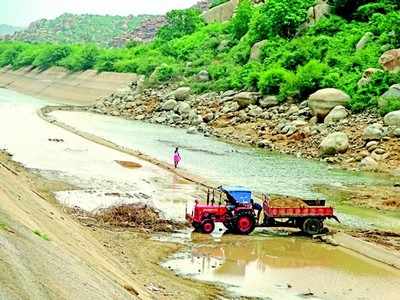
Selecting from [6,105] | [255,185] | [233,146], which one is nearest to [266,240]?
[255,185]

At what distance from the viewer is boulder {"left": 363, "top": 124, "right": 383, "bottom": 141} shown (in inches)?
1531

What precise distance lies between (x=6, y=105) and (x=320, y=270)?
214 ft

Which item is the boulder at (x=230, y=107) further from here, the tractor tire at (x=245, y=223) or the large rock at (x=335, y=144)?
the tractor tire at (x=245, y=223)

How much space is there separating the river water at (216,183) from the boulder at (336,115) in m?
5.60

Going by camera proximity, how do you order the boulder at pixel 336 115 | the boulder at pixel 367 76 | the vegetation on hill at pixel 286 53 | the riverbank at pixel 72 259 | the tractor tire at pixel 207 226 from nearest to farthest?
the riverbank at pixel 72 259, the tractor tire at pixel 207 226, the boulder at pixel 336 115, the boulder at pixel 367 76, the vegetation on hill at pixel 286 53

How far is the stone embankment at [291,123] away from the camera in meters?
38.2

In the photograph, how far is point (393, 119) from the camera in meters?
39.5

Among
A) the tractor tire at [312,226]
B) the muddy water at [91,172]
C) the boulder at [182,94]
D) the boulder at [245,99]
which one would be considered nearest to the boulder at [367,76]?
the boulder at [245,99]

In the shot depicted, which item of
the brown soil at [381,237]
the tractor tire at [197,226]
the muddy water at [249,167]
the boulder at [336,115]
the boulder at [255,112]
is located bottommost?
the muddy water at [249,167]

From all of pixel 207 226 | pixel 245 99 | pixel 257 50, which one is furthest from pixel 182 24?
pixel 207 226

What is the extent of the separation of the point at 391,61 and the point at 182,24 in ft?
193

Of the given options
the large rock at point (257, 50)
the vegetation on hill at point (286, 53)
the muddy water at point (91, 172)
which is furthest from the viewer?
the large rock at point (257, 50)

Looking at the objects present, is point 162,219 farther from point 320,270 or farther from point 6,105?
point 6,105

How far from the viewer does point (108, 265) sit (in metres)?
14.1
